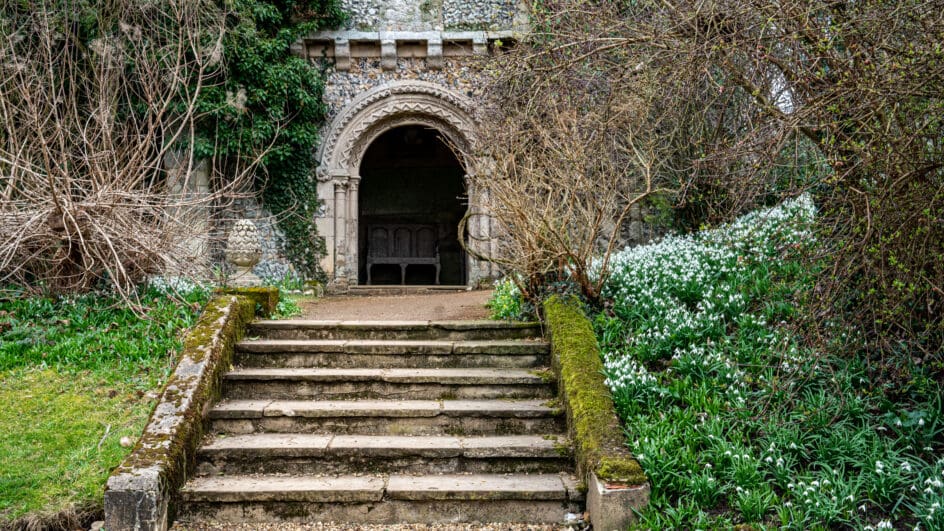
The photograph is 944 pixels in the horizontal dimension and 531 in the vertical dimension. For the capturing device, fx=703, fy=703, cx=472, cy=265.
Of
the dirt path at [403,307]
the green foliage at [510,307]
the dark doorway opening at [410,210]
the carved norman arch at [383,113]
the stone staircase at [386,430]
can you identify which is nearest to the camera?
the stone staircase at [386,430]

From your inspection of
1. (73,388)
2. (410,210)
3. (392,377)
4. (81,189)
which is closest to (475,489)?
(392,377)

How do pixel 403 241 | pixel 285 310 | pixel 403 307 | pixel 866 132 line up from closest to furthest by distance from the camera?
pixel 866 132, pixel 285 310, pixel 403 307, pixel 403 241

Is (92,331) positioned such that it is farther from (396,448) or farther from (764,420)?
(764,420)

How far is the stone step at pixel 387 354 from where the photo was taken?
18.2 ft

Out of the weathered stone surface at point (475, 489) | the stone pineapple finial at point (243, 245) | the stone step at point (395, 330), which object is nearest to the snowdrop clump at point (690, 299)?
the weathered stone surface at point (475, 489)

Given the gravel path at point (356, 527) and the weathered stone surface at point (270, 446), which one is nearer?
the gravel path at point (356, 527)

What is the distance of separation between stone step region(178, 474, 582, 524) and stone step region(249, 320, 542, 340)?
1887 mm

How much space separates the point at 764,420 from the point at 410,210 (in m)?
12.1

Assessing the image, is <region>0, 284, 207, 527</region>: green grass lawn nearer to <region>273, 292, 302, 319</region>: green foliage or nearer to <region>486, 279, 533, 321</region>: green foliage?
<region>273, 292, 302, 319</region>: green foliage

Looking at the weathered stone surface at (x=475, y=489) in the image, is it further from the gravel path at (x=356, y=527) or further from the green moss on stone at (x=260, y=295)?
the green moss on stone at (x=260, y=295)

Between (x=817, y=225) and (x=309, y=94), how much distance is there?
7.87 m

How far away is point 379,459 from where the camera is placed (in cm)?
449

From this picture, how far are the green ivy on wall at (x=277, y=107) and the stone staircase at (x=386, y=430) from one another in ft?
15.4

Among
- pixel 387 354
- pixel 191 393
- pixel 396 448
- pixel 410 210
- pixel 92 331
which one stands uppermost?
pixel 410 210
